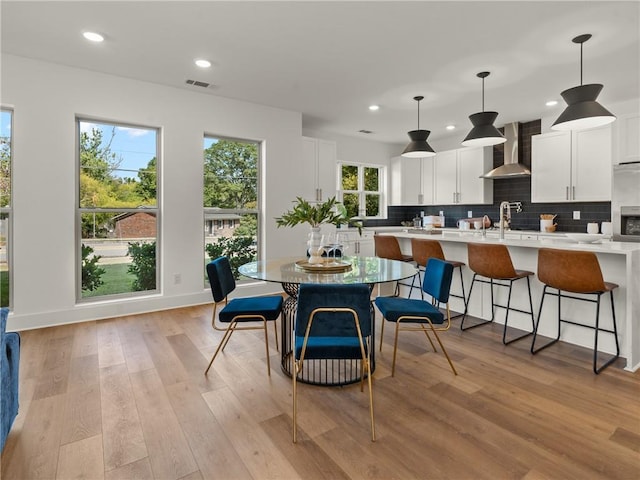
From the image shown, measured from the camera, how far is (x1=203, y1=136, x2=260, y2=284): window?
4840 millimetres

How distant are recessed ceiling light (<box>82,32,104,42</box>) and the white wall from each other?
0.84 metres

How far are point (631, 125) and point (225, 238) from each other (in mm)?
5497

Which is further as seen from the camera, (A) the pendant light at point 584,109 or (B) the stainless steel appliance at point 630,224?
(B) the stainless steel appliance at point 630,224

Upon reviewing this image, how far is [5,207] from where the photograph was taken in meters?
3.59

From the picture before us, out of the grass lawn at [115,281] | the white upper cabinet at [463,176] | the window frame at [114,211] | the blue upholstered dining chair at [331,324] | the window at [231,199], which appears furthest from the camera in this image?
the white upper cabinet at [463,176]

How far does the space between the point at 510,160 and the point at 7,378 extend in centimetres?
657

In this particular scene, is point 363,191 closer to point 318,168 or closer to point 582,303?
point 318,168

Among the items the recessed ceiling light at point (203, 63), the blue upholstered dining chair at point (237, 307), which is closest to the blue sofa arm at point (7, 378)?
the blue upholstered dining chair at point (237, 307)

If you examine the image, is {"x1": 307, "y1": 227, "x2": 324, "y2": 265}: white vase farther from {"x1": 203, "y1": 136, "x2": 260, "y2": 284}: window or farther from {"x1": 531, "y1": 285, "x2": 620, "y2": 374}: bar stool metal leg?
{"x1": 203, "y1": 136, "x2": 260, "y2": 284}: window

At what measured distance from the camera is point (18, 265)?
11.8 ft

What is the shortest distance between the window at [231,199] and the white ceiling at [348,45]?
70 centimetres

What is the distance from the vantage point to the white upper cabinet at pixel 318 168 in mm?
5797

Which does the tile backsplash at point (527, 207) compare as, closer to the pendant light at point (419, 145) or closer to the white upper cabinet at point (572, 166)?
the white upper cabinet at point (572, 166)

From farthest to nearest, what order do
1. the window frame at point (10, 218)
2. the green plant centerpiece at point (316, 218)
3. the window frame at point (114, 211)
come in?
the window frame at point (114, 211) < the window frame at point (10, 218) < the green plant centerpiece at point (316, 218)
